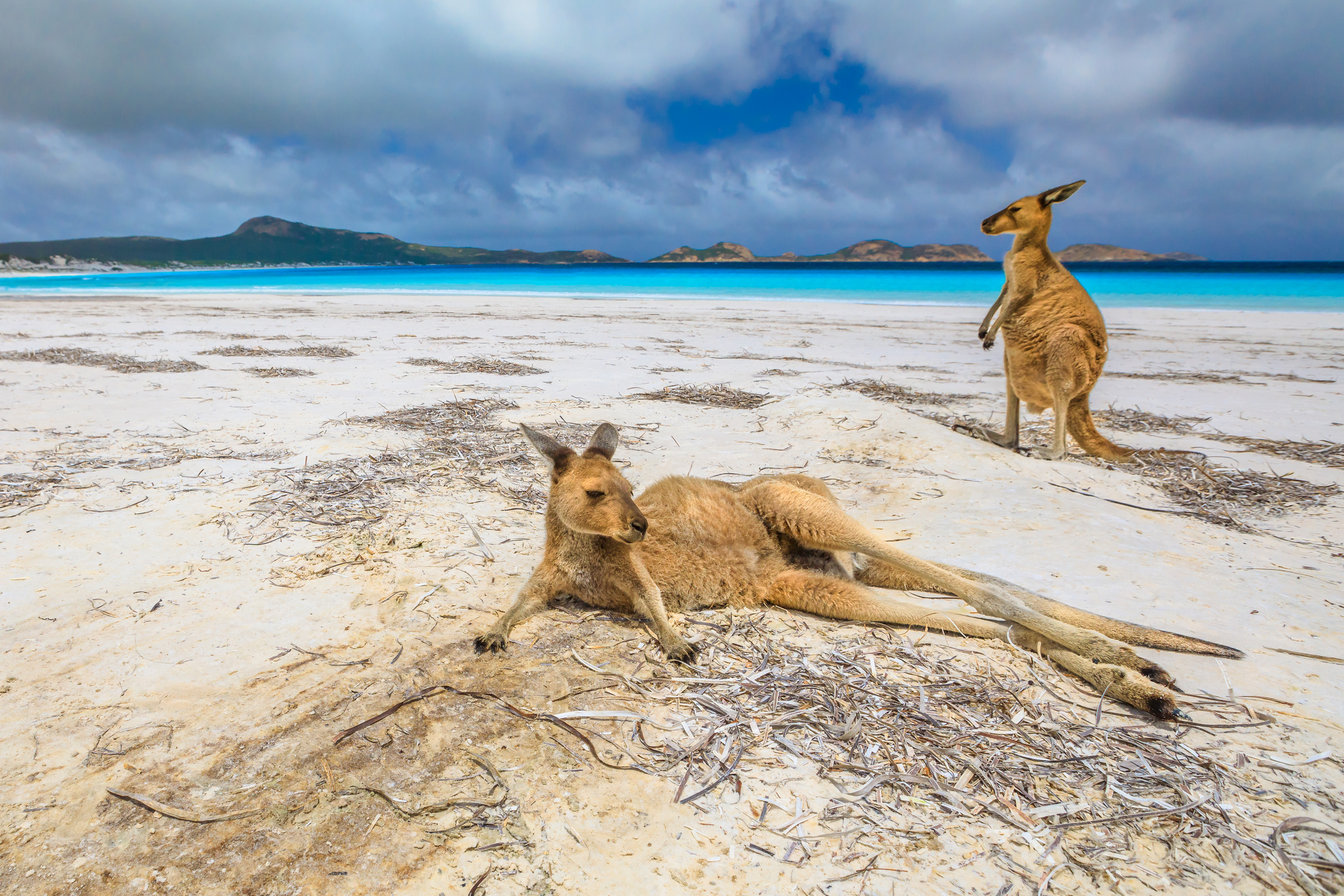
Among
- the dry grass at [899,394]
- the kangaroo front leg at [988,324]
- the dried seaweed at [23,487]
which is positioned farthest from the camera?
the dry grass at [899,394]

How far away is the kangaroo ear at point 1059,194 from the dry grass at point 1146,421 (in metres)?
2.92

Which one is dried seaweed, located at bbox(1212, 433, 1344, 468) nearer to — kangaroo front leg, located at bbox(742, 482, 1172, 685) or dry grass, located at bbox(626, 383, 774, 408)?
dry grass, located at bbox(626, 383, 774, 408)

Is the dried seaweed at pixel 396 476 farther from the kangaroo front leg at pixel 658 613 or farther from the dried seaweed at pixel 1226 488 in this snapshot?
the dried seaweed at pixel 1226 488

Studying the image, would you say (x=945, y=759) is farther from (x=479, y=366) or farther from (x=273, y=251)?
(x=273, y=251)

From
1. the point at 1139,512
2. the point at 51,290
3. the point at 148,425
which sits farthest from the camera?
the point at 51,290

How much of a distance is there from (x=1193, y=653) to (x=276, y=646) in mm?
3890

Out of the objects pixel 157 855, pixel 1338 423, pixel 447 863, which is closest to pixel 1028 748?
pixel 447 863

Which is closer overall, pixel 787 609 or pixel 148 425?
pixel 787 609

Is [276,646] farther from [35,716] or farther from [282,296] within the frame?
[282,296]

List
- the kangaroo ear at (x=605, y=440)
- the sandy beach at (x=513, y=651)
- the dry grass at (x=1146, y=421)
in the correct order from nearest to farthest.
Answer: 1. the sandy beach at (x=513, y=651)
2. the kangaroo ear at (x=605, y=440)
3. the dry grass at (x=1146, y=421)

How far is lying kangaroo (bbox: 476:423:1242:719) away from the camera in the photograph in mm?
2725

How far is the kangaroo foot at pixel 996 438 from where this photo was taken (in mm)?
6473

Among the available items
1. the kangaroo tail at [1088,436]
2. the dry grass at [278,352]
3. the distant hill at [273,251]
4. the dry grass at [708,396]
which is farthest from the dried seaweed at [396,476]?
the distant hill at [273,251]

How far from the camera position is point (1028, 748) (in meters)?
2.16
